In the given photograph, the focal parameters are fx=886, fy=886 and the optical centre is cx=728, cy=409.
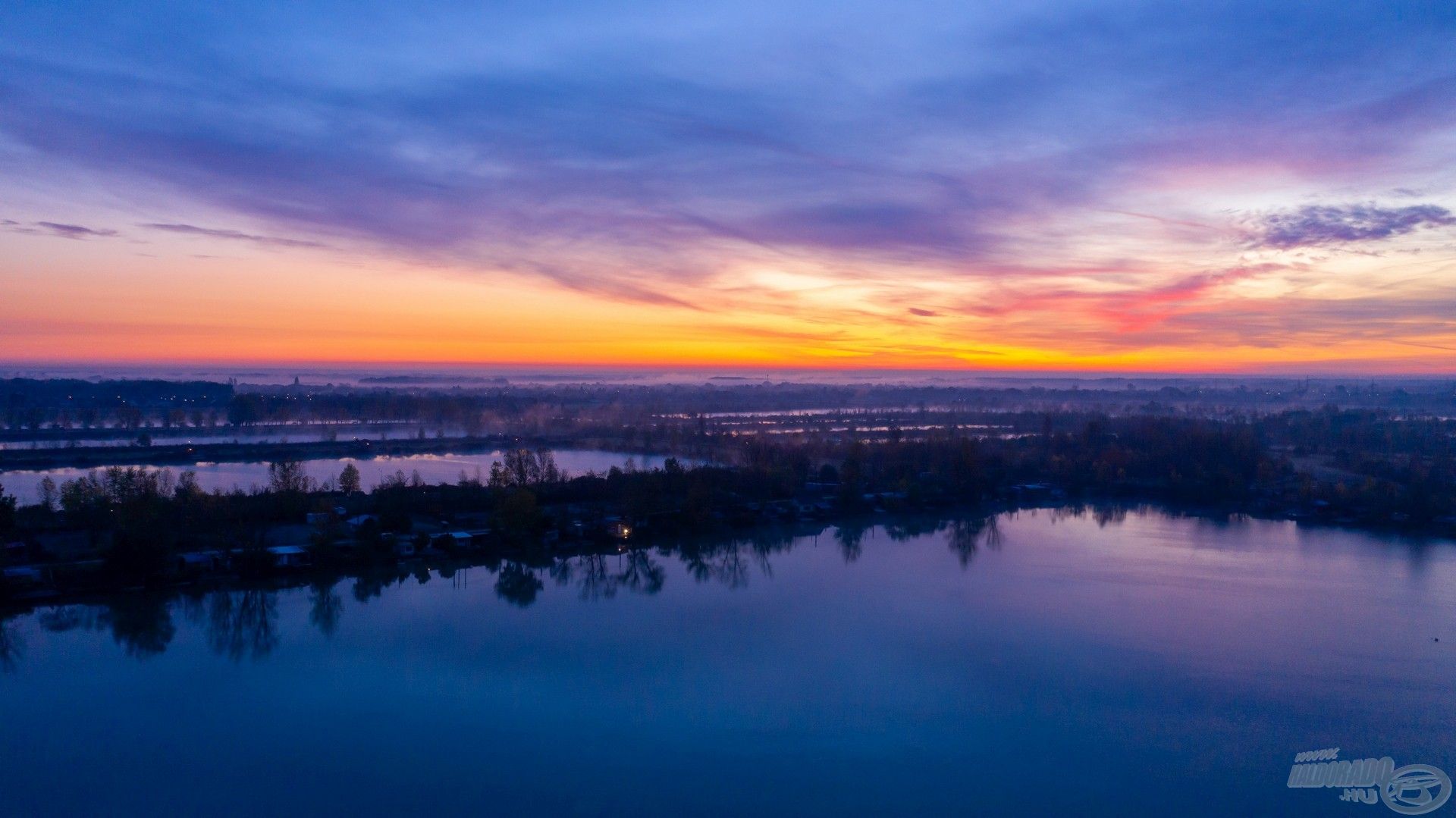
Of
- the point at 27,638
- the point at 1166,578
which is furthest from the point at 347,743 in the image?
the point at 1166,578

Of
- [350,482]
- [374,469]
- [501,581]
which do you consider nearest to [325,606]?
[501,581]

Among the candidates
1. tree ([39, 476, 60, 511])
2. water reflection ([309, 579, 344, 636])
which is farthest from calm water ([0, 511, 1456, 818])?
tree ([39, 476, 60, 511])

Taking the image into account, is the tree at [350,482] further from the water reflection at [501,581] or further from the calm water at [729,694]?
the calm water at [729,694]

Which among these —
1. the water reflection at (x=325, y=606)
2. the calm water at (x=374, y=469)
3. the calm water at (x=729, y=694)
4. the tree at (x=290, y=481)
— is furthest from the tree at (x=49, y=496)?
the water reflection at (x=325, y=606)

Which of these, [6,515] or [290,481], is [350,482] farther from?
[6,515]

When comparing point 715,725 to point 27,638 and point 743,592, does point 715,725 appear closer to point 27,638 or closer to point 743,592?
point 743,592

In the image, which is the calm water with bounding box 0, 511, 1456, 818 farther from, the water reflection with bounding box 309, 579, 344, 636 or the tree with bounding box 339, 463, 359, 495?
the tree with bounding box 339, 463, 359, 495

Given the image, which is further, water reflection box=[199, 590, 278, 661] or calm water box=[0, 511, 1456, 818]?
water reflection box=[199, 590, 278, 661]
